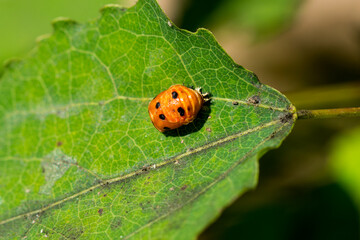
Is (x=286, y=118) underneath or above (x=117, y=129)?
underneath

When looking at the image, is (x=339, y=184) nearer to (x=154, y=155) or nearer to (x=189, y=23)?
(x=154, y=155)

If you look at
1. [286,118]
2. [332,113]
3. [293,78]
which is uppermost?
[293,78]

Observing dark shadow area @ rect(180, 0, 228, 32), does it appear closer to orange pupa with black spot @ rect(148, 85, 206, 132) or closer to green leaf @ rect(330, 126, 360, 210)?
green leaf @ rect(330, 126, 360, 210)

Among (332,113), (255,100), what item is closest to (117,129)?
(255,100)

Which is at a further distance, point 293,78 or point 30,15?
point 293,78

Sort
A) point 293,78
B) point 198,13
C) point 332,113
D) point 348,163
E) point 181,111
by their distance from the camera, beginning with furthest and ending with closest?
point 293,78 < point 198,13 < point 348,163 < point 181,111 < point 332,113

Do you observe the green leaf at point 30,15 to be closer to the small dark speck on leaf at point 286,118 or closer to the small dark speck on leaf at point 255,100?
the small dark speck on leaf at point 255,100

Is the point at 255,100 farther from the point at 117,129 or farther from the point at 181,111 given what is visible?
the point at 117,129
